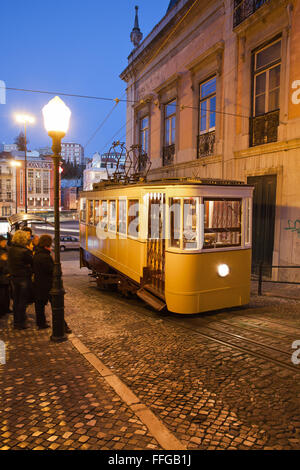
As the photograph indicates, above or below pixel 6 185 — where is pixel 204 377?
below

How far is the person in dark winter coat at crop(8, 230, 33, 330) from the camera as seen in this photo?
6148 mm

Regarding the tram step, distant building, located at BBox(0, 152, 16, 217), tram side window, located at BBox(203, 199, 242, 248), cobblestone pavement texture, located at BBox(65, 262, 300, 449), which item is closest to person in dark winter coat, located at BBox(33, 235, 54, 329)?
cobblestone pavement texture, located at BBox(65, 262, 300, 449)

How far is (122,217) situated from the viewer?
895cm

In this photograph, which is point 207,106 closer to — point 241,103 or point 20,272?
point 241,103

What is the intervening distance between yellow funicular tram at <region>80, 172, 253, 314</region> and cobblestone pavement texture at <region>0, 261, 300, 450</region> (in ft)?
2.02

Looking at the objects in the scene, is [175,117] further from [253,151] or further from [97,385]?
[97,385]

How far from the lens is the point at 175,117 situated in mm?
17391

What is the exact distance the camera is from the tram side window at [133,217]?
7.95 metres

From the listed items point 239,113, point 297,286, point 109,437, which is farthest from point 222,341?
point 239,113

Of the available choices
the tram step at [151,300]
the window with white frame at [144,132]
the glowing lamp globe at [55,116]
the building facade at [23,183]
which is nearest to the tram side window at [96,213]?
the tram step at [151,300]

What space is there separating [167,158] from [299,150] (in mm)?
8792

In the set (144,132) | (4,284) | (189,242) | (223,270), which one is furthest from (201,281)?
(144,132)

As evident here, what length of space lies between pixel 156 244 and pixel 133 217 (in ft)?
3.60

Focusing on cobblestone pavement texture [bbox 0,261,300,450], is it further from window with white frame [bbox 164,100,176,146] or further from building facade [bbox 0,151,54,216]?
building facade [bbox 0,151,54,216]
